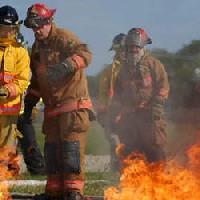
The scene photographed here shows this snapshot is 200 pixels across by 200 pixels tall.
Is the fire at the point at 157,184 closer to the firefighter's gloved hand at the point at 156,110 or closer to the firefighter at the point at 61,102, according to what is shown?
the firefighter at the point at 61,102

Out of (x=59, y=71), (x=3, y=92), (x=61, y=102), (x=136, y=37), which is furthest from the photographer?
(x=136, y=37)

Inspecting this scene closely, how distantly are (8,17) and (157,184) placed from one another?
252 centimetres

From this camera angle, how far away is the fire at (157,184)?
24.8ft

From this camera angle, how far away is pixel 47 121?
27.7 ft

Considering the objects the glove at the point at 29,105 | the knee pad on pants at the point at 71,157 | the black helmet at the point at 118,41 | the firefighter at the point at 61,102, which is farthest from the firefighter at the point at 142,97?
the knee pad on pants at the point at 71,157

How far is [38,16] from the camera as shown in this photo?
837 cm

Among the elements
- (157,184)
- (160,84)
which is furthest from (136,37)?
(157,184)

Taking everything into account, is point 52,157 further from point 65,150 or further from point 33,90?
point 33,90

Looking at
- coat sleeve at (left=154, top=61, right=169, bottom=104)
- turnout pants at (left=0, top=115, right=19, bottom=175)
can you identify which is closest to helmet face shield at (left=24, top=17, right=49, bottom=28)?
turnout pants at (left=0, top=115, right=19, bottom=175)

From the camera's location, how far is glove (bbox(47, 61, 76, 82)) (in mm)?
8078

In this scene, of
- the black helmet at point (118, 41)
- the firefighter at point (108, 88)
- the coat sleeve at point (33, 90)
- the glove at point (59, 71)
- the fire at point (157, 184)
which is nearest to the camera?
the fire at point (157, 184)

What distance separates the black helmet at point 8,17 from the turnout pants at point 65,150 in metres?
1.19

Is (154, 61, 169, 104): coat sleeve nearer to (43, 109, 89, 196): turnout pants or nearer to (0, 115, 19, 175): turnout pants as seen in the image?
(0, 115, 19, 175): turnout pants

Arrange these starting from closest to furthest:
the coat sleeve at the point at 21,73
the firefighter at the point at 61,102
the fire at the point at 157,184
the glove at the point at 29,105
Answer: the fire at the point at 157,184 → the firefighter at the point at 61,102 → the coat sleeve at the point at 21,73 → the glove at the point at 29,105
